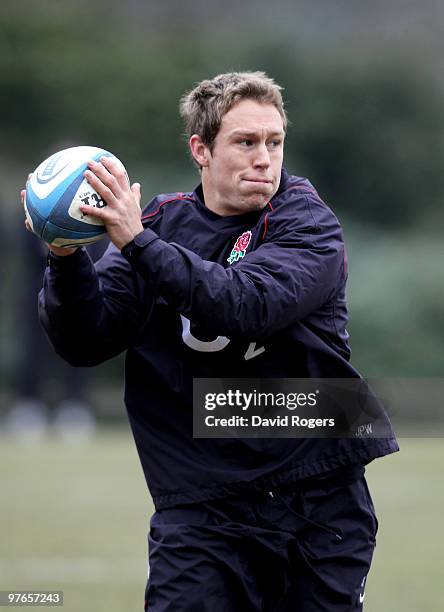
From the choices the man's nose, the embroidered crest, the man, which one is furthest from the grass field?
the man's nose

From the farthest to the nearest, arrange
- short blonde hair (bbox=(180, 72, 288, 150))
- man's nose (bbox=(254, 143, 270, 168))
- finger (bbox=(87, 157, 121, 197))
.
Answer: short blonde hair (bbox=(180, 72, 288, 150)), man's nose (bbox=(254, 143, 270, 168)), finger (bbox=(87, 157, 121, 197))

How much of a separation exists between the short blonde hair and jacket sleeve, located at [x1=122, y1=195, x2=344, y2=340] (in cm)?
41

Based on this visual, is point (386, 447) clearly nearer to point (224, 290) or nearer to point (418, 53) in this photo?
point (224, 290)

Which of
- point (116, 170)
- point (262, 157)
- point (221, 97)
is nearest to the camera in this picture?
point (116, 170)

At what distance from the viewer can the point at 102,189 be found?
145 inches

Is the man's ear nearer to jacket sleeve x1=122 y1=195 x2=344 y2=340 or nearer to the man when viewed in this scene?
the man

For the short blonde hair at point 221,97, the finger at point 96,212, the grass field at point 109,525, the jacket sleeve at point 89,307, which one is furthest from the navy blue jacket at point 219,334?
the grass field at point 109,525

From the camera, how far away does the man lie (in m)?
3.76

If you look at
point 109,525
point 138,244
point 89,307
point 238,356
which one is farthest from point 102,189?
point 109,525

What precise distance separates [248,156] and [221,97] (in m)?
0.24

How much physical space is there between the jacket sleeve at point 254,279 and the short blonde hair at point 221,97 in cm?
41

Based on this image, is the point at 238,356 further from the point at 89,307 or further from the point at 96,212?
the point at 96,212

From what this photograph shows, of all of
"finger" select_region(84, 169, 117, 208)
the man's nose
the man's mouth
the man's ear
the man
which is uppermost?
the man's ear

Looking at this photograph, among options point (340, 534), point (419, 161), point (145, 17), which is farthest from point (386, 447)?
point (145, 17)
